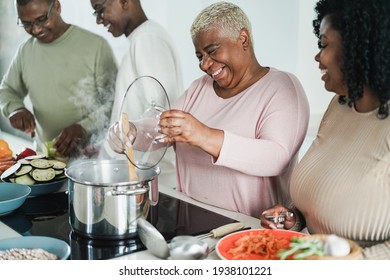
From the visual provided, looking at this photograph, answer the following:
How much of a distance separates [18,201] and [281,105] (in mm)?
711

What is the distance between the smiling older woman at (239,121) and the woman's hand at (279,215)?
148mm

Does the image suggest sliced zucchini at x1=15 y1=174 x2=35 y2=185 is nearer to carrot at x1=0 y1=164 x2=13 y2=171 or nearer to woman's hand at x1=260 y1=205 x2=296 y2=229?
carrot at x1=0 y1=164 x2=13 y2=171

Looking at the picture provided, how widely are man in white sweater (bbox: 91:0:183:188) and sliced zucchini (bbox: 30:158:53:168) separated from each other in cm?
19

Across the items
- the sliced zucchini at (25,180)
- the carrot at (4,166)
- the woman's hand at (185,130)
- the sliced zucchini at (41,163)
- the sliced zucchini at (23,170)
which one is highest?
the woman's hand at (185,130)

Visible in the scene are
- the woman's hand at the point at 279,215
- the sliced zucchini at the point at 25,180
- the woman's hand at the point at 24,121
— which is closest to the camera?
the woman's hand at the point at 279,215

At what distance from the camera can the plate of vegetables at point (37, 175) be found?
1.62 metres

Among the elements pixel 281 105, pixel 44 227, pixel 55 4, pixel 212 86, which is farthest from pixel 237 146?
pixel 55 4

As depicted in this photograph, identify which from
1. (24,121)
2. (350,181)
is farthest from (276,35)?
(24,121)

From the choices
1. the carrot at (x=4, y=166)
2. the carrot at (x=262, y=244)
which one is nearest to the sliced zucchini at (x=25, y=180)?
the carrot at (x=4, y=166)

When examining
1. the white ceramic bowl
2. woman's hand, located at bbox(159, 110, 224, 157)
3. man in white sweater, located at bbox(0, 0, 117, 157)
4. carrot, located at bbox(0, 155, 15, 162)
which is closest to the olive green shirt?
man in white sweater, located at bbox(0, 0, 117, 157)

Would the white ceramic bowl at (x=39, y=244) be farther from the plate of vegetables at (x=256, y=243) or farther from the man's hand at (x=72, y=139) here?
the man's hand at (x=72, y=139)

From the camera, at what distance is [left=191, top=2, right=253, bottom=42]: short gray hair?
1.50 metres

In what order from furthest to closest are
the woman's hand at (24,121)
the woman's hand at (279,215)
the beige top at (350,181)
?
the woman's hand at (24,121) → the woman's hand at (279,215) → the beige top at (350,181)

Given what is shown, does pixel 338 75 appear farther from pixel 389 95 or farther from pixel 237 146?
pixel 237 146
